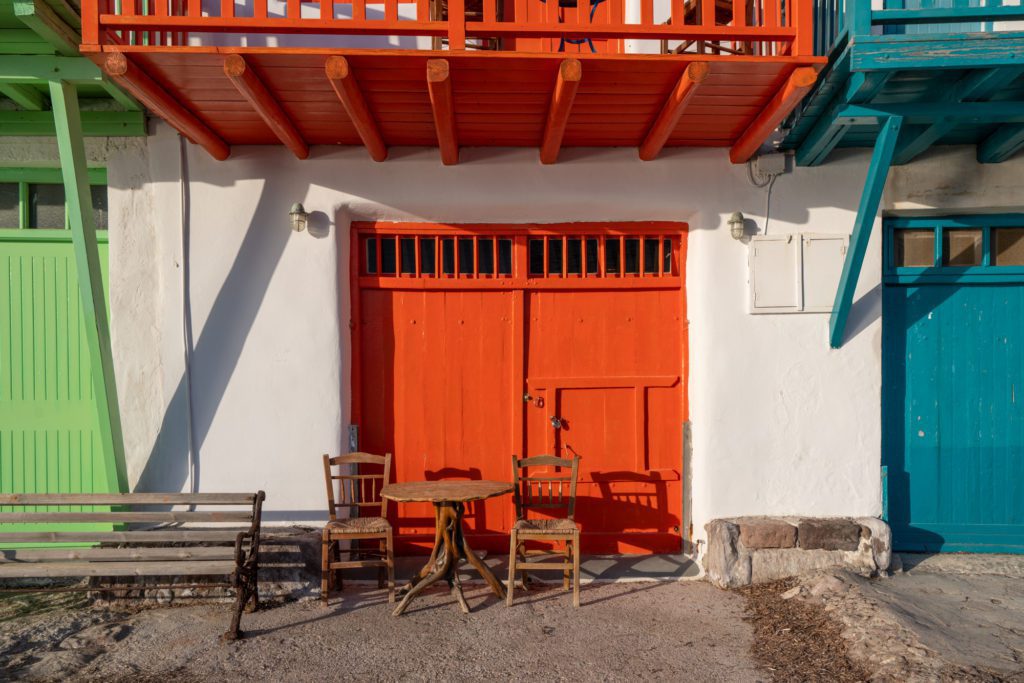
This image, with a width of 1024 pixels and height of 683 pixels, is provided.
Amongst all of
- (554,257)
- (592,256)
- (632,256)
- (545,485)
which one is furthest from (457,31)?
(545,485)

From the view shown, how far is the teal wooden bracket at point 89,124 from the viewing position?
202 inches

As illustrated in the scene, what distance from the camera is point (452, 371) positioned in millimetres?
5441

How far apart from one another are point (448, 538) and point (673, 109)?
A: 9.86 feet

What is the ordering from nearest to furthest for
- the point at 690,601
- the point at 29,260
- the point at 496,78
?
the point at 496,78 < the point at 690,601 < the point at 29,260

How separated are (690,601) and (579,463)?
1.19 meters

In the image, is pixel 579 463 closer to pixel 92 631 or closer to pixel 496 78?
pixel 496 78

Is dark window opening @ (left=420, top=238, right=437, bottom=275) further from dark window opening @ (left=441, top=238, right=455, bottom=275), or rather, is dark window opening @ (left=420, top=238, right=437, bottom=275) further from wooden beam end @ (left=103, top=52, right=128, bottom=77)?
wooden beam end @ (left=103, top=52, right=128, bottom=77)

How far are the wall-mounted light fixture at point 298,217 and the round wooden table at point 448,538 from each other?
6.30 feet

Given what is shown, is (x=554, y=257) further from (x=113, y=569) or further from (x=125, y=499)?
(x=113, y=569)

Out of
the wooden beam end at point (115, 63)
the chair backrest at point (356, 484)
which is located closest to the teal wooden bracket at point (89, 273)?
the wooden beam end at point (115, 63)

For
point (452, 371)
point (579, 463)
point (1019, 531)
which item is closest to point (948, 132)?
point (1019, 531)

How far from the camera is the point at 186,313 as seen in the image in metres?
5.16

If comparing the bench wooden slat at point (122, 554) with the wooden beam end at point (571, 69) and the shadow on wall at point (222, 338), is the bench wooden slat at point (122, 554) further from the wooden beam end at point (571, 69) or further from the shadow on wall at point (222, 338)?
the wooden beam end at point (571, 69)

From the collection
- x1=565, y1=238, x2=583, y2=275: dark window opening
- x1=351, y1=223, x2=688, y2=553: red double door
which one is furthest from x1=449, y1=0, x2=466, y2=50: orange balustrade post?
x1=565, y1=238, x2=583, y2=275: dark window opening
